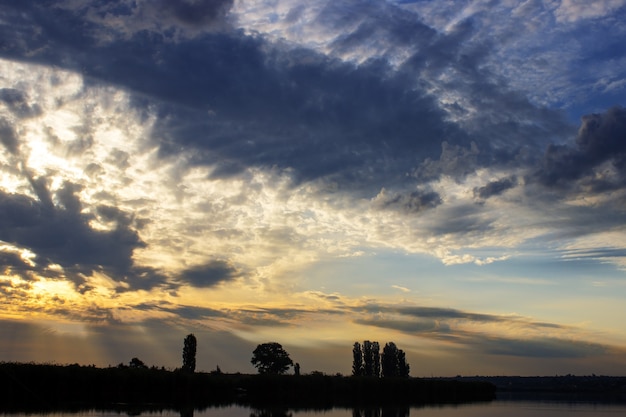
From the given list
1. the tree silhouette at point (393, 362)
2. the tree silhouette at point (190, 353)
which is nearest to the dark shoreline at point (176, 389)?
the tree silhouette at point (190, 353)

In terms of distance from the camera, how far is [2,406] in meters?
48.7

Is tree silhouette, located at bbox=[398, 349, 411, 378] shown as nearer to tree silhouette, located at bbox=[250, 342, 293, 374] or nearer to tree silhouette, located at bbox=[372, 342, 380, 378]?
tree silhouette, located at bbox=[372, 342, 380, 378]

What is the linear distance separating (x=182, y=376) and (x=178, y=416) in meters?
24.6

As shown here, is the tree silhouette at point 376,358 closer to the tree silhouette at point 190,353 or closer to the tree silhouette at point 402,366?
the tree silhouette at point 402,366

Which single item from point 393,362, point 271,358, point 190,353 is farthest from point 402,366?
point 190,353

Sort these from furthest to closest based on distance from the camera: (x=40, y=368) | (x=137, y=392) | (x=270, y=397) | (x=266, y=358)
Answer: (x=266, y=358) < (x=270, y=397) < (x=137, y=392) < (x=40, y=368)

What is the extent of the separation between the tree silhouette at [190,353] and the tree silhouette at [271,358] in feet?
79.8

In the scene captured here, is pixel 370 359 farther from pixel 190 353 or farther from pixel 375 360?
pixel 190 353

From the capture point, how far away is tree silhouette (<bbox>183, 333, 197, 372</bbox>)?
3676 inches

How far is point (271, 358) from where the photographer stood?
11669cm

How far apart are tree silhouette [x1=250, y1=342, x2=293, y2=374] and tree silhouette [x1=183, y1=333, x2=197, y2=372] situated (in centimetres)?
2432

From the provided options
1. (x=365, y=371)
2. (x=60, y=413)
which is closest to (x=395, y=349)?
(x=365, y=371)

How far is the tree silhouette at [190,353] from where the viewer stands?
9338cm

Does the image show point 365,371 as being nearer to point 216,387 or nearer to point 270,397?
point 270,397
